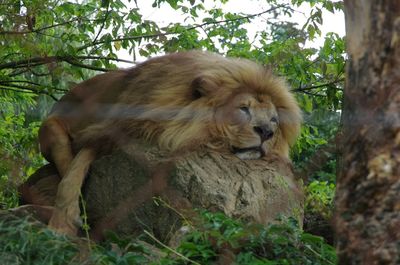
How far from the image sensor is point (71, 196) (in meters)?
5.73

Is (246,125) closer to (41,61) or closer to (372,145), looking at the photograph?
(41,61)

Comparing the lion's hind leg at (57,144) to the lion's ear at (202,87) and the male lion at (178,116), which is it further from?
the lion's ear at (202,87)

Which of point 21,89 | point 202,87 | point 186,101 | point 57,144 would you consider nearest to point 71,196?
point 57,144

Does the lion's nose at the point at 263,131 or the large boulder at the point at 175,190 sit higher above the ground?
the lion's nose at the point at 263,131

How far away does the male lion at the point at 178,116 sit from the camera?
19.0ft

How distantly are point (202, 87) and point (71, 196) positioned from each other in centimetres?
116

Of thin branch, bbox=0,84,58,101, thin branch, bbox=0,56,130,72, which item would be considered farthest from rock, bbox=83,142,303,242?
thin branch, bbox=0,84,58,101

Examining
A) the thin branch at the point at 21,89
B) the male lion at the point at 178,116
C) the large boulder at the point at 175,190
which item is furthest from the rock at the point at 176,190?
the thin branch at the point at 21,89

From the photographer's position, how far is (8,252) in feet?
13.2

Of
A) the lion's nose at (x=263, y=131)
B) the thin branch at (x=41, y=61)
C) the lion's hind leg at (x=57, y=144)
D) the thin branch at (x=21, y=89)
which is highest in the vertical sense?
the thin branch at (x=41, y=61)

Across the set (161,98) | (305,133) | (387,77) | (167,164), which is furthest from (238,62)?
(387,77)

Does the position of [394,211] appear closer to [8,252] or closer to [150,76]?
[8,252]

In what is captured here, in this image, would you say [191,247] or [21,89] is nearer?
[191,247]

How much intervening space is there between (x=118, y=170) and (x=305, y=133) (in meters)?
3.38
